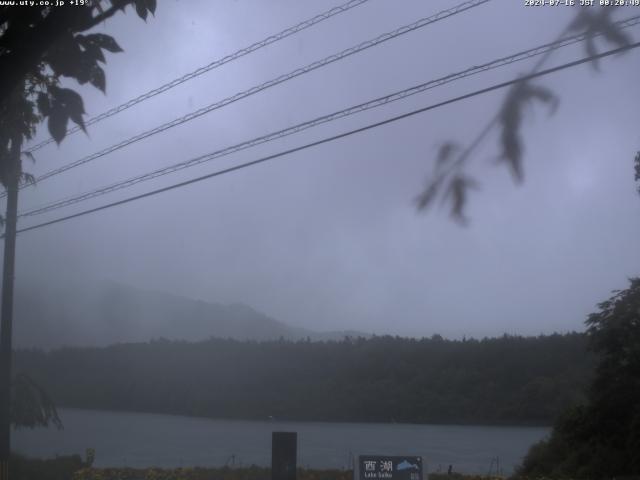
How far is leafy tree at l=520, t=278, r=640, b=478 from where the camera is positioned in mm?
17859

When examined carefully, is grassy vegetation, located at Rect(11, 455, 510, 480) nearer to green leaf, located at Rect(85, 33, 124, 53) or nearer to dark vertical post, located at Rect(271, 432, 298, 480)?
dark vertical post, located at Rect(271, 432, 298, 480)

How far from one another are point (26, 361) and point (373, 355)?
1505 cm

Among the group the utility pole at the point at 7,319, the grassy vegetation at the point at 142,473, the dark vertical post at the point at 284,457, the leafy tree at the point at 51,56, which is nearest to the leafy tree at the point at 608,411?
the grassy vegetation at the point at 142,473

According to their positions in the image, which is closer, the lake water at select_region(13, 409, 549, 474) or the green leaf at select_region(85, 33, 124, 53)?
the green leaf at select_region(85, 33, 124, 53)

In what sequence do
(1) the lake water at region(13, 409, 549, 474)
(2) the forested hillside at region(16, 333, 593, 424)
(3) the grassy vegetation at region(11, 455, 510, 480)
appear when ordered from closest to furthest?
(3) the grassy vegetation at region(11, 455, 510, 480)
(1) the lake water at region(13, 409, 549, 474)
(2) the forested hillside at region(16, 333, 593, 424)

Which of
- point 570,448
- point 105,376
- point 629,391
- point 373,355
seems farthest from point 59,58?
point 105,376

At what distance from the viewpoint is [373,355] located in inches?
1114

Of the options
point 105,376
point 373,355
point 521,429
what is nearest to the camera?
point 521,429

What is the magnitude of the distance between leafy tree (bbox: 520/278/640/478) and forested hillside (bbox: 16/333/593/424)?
135 inches

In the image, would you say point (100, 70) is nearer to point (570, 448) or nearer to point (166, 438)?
point (570, 448)

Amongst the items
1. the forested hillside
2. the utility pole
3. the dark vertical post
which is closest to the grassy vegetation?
the utility pole

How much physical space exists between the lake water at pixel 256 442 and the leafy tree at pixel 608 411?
1.89m

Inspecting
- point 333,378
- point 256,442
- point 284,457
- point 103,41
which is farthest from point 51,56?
point 333,378

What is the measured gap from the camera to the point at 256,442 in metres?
24.0
